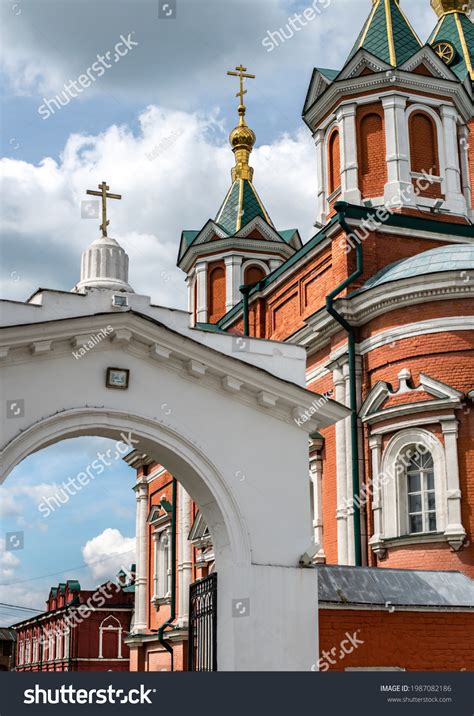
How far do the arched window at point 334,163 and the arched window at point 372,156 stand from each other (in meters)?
0.74

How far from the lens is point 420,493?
57.0 ft

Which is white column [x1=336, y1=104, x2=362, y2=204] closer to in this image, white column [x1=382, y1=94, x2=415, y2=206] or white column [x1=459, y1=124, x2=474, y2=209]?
white column [x1=382, y1=94, x2=415, y2=206]

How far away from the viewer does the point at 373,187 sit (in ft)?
72.4

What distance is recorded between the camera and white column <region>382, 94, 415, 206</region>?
71.2ft

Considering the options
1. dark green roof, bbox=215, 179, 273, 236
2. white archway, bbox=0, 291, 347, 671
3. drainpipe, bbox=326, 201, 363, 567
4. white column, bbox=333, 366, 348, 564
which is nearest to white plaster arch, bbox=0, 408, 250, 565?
white archway, bbox=0, 291, 347, 671

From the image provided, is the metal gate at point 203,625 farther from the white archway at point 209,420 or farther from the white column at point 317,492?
the white column at point 317,492

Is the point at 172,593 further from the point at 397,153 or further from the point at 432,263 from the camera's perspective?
the point at 397,153

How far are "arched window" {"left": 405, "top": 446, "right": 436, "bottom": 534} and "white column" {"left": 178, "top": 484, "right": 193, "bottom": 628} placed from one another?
26.1 ft

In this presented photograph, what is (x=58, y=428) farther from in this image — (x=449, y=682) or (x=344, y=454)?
(x=344, y=454)

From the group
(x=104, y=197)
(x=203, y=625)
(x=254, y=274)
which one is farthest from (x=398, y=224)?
(x=254, y=274)

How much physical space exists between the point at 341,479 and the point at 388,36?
11.0 meters

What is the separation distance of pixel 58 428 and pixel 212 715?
360cm

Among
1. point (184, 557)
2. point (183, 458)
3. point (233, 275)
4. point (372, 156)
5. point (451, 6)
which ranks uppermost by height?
point (451, 6)

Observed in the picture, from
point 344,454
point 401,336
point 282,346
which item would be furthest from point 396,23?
point 282,346
